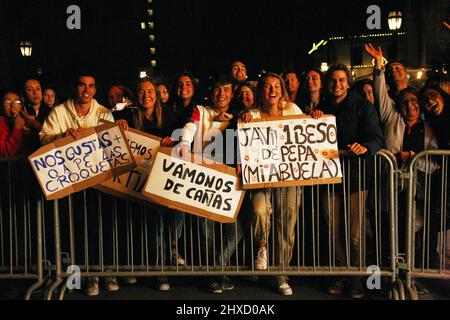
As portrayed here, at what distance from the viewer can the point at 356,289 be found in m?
5.14

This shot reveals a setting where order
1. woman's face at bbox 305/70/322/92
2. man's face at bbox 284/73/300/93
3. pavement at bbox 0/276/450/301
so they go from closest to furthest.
Answer: pavement at bbox 0/276/450/301, woman's face at bbox 305/70/322/92, man's face at bbox 284/73/300/93

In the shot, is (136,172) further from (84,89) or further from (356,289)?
(356,289)

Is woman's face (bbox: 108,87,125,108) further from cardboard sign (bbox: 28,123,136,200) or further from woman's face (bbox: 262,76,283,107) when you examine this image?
woman's face (bbox: 262,76,283,107)

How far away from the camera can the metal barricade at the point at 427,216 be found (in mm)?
5074

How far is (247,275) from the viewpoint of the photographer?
17.6 feet

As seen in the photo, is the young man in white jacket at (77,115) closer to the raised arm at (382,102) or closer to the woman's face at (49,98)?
the woman's face at (49,98)

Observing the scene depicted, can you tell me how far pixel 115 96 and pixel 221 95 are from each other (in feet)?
5.23

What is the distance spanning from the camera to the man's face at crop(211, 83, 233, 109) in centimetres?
562

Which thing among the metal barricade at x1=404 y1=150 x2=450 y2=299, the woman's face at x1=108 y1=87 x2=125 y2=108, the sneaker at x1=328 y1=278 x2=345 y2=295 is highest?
the woman's face at x1=108 y1=87 x2=125 y2=108

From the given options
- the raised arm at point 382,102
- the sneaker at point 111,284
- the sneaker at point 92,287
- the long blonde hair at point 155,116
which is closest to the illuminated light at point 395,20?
the raised arm at point 382,102

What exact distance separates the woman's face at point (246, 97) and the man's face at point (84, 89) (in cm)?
173

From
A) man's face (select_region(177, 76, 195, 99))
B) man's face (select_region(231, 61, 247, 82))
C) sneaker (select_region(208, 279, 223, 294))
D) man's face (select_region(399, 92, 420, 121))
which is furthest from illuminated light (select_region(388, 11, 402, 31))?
sneaker (select_region(208, 279, 223, 294))

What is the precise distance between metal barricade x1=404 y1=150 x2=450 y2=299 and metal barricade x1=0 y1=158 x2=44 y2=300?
3.70 meters

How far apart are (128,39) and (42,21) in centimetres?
Answer: 932
